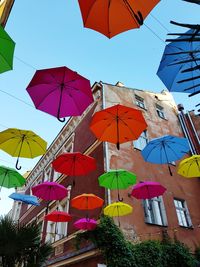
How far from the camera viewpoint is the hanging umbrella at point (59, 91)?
6.17 m

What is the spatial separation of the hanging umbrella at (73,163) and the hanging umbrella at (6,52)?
433 cm

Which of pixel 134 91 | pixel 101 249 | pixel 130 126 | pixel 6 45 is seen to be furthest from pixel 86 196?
pixel 134 91

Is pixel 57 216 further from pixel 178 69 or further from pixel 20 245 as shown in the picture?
pixel 178 69

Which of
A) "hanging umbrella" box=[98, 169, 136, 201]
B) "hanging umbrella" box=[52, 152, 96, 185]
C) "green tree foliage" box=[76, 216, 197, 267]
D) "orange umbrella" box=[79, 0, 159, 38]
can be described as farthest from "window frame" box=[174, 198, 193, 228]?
"orange umbrella" box=[79, 0, 159, 38]

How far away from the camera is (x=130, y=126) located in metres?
7.45

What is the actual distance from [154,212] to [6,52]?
10.4 meters

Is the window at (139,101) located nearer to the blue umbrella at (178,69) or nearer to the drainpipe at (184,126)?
the drainpipe at (184,126)

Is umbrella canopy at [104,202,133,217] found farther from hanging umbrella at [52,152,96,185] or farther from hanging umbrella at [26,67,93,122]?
hanging umbrella at [26,67,93,122]

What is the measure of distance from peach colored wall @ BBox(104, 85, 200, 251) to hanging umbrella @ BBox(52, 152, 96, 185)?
286 centimetres

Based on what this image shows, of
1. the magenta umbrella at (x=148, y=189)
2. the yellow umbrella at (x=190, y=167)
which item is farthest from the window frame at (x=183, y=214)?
the yellow umbrella at (x=190, y=167)

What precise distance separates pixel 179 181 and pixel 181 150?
6.28 meters

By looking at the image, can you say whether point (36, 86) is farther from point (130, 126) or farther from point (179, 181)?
point (179, 181)

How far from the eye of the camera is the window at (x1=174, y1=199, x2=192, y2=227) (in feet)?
42.5

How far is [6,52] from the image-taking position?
4859 mm
